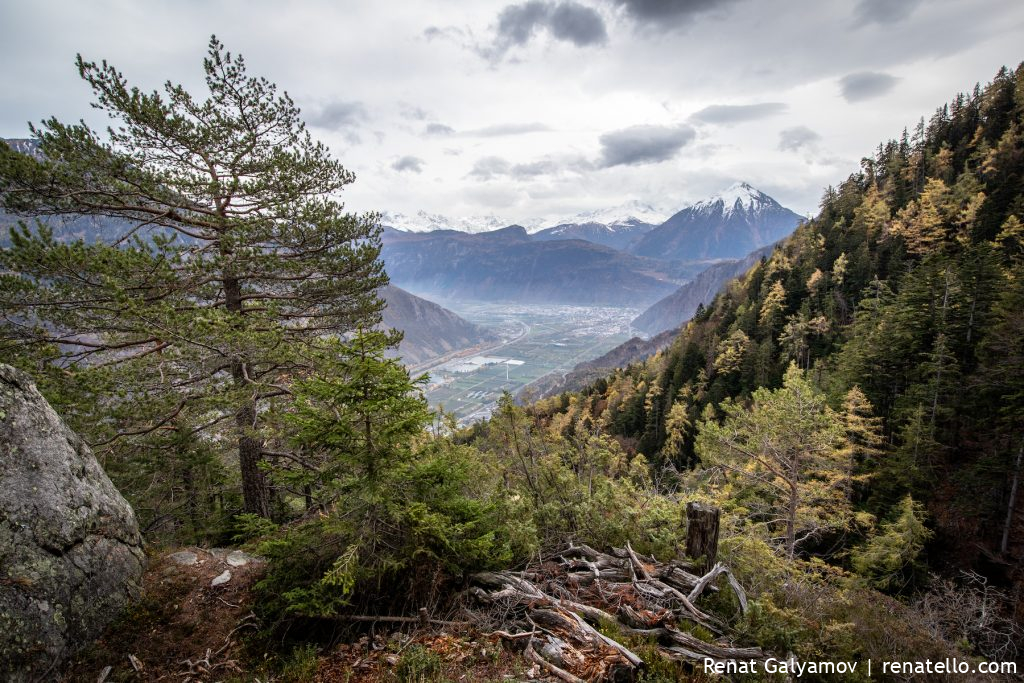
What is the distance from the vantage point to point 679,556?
21.1 ft

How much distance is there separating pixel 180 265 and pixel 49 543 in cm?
617

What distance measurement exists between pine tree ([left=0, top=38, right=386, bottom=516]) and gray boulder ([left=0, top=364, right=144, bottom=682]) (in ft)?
7.83

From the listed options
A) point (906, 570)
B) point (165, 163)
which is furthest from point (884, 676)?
point (906, 570)

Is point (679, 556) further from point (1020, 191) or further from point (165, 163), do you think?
point (1020, 191)

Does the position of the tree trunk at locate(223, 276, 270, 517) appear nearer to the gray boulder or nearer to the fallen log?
the gray boulder

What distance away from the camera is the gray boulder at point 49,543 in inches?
177

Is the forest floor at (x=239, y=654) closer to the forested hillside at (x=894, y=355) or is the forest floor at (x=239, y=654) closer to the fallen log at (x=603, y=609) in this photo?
the fallen log at (x=603, y=609)

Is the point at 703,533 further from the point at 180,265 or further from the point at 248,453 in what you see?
the point at 180,265

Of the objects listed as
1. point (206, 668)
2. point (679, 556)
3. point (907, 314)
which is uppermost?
point (907, 314)

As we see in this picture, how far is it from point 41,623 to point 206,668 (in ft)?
5.81

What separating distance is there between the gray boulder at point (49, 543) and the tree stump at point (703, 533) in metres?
7.80

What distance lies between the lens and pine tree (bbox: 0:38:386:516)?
7.96 m

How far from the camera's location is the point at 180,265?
30.4ft

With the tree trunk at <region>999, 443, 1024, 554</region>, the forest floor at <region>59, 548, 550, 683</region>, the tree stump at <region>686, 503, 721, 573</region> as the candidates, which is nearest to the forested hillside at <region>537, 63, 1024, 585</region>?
the tree trunk at <region>999, 443, 1024, 554</region>
